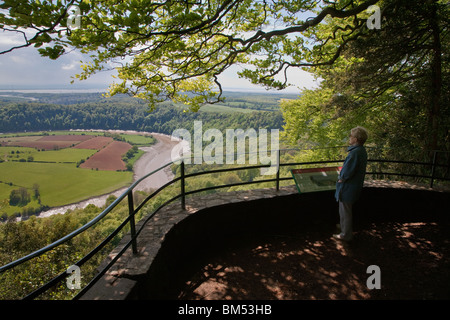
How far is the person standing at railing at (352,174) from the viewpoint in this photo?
3502mm

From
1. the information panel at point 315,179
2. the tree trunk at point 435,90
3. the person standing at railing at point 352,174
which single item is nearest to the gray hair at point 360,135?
the person standing at railing at point 352,174

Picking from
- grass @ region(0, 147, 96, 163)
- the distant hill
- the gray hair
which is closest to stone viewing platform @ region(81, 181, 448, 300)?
the gray hair

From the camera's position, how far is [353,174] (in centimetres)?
353

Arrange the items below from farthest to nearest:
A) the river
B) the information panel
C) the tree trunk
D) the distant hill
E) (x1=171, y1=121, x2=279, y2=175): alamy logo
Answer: the distant hill
the river
(x1=171, y1=121, x2=279, y2=175): alamy logo
the tree trunk
the information panel

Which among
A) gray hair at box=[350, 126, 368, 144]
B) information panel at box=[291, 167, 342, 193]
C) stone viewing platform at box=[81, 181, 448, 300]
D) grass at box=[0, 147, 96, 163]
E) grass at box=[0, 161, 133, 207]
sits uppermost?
gray hair at box=[350, 126, 368, 144]

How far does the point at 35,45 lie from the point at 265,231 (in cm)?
419

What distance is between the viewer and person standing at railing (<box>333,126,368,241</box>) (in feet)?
11.5

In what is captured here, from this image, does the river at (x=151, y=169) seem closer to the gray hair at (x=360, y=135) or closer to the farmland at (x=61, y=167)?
the farmland at (x=61, y=167)

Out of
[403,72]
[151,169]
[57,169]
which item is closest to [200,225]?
[403,72]

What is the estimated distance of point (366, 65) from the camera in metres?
7.76

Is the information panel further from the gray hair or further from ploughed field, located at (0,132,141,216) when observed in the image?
ploughed field, located at (0,132,141,216)

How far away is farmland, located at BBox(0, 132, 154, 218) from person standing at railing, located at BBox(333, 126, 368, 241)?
63513mm

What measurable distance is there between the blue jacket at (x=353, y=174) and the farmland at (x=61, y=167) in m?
63.6
